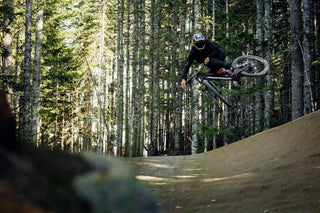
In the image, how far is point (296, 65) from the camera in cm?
1484

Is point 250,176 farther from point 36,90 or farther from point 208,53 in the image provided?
point 36,90

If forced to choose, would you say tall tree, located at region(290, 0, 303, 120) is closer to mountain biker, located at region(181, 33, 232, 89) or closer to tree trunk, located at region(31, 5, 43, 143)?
mountain biker, located at region(181, 33, 232, 89)

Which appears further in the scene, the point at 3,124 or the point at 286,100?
the point at 286,100

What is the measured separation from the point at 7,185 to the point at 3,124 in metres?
0.26

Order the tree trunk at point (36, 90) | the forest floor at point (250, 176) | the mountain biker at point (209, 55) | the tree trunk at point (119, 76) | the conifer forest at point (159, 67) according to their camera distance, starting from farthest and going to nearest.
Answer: the tree trunk at point (119, 76) → the conifer forest at point (159, 67) → the tree trunk at point (36, 90) → the mountain biker at point (209, 55) → the forest floor at point (250, 176)

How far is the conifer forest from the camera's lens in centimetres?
1454

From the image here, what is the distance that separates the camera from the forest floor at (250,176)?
512 cm

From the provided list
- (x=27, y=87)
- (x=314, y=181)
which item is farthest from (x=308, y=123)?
(x=27, y=87)

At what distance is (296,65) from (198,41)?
856cm

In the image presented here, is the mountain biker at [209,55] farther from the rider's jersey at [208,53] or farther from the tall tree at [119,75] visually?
the tall tree at [119,75]

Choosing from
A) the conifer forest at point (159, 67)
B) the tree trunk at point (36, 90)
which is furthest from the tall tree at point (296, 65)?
the tree trunk at point (36, 90)

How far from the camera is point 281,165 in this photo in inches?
272

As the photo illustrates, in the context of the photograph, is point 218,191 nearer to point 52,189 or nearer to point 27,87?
point 52,189

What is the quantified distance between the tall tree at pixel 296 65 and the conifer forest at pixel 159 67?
0.16ft
